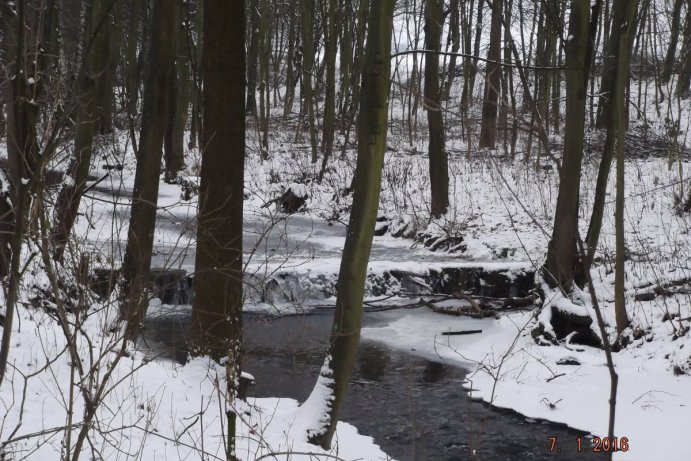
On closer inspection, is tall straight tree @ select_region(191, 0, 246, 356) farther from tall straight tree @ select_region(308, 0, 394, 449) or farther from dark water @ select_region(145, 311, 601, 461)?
tall straight tree @ select_region(308, 0, 394, 449)

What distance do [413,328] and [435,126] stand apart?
18.3ft

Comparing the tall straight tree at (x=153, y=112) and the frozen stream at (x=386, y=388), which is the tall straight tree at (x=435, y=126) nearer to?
the frozen stream at (x=386, y=388)

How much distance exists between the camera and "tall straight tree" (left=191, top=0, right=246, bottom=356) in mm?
5445

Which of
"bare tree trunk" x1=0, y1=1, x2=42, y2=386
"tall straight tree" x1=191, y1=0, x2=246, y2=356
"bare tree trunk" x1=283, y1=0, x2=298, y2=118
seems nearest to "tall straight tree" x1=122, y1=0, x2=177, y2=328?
"tall straight tree" x1=191, y1=0, x2=246, y2=356

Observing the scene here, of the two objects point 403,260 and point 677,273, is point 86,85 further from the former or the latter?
point 677,273

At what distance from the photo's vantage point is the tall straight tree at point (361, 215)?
457 centimetres

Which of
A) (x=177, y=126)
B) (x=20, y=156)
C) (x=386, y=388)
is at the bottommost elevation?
(x=386, y=388)

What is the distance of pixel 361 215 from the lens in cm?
477

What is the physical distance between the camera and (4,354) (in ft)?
10.1

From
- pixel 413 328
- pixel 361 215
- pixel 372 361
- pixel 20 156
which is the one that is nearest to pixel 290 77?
pixel 413 328

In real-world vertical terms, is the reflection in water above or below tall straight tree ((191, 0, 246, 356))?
below

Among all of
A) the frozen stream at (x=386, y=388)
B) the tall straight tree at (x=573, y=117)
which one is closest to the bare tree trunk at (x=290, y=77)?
the frozen stream at (x=386, y=388)

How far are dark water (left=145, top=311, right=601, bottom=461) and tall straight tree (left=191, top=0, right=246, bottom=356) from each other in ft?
1.62

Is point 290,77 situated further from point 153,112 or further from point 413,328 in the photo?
point 153,112
